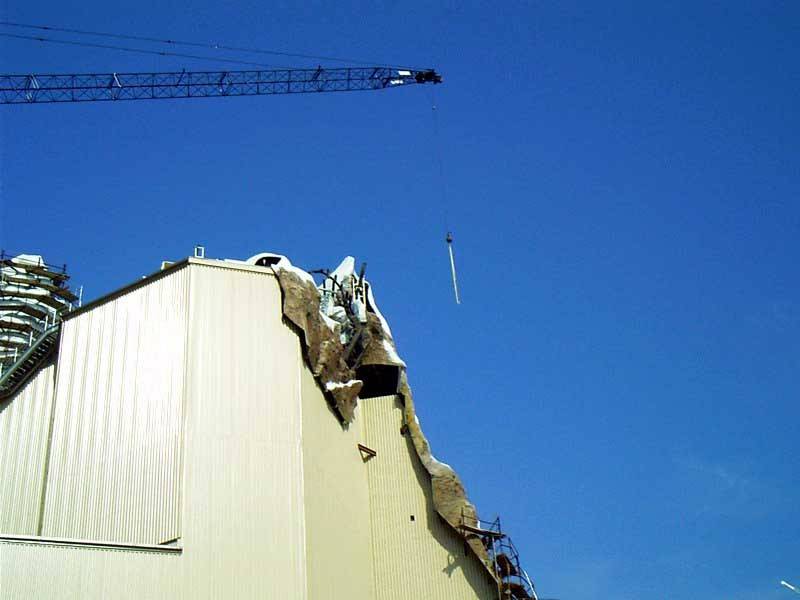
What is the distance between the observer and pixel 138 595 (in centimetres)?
4103

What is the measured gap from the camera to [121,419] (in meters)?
48.8

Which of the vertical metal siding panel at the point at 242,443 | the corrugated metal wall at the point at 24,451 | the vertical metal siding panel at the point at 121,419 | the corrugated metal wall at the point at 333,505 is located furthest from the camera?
the corrugated metal wall at the point at 24,451

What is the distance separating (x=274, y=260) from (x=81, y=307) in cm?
1125

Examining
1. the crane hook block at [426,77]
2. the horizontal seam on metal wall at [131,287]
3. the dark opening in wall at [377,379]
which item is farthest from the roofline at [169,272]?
the crane hook block at [426,77]

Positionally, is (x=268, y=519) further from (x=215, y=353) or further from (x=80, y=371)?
(x=80, y=371)

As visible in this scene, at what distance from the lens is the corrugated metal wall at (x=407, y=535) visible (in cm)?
5412

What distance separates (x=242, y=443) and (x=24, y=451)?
14685 mm

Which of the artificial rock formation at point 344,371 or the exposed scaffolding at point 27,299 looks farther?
the exposed scaffolding at point 27,299

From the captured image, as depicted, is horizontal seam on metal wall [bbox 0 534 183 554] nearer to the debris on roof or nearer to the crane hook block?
the debris on roof

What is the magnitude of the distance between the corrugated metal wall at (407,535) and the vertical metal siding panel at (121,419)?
13935mm

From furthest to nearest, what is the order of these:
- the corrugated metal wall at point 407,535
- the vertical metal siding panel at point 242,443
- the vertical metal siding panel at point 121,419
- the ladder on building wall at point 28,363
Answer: the ladder on building wall at point 28,363, the corrugated metal wall at point 407,535, the vertical metal siding panel at point 121,419, the vertical metal siding panel at point 242,443

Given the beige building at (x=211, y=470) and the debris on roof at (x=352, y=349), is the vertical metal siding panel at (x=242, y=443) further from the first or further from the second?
the debris on roof at (x=352, y=349)

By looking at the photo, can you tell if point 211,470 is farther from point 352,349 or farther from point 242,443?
point 352,349

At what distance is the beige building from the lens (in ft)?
144
